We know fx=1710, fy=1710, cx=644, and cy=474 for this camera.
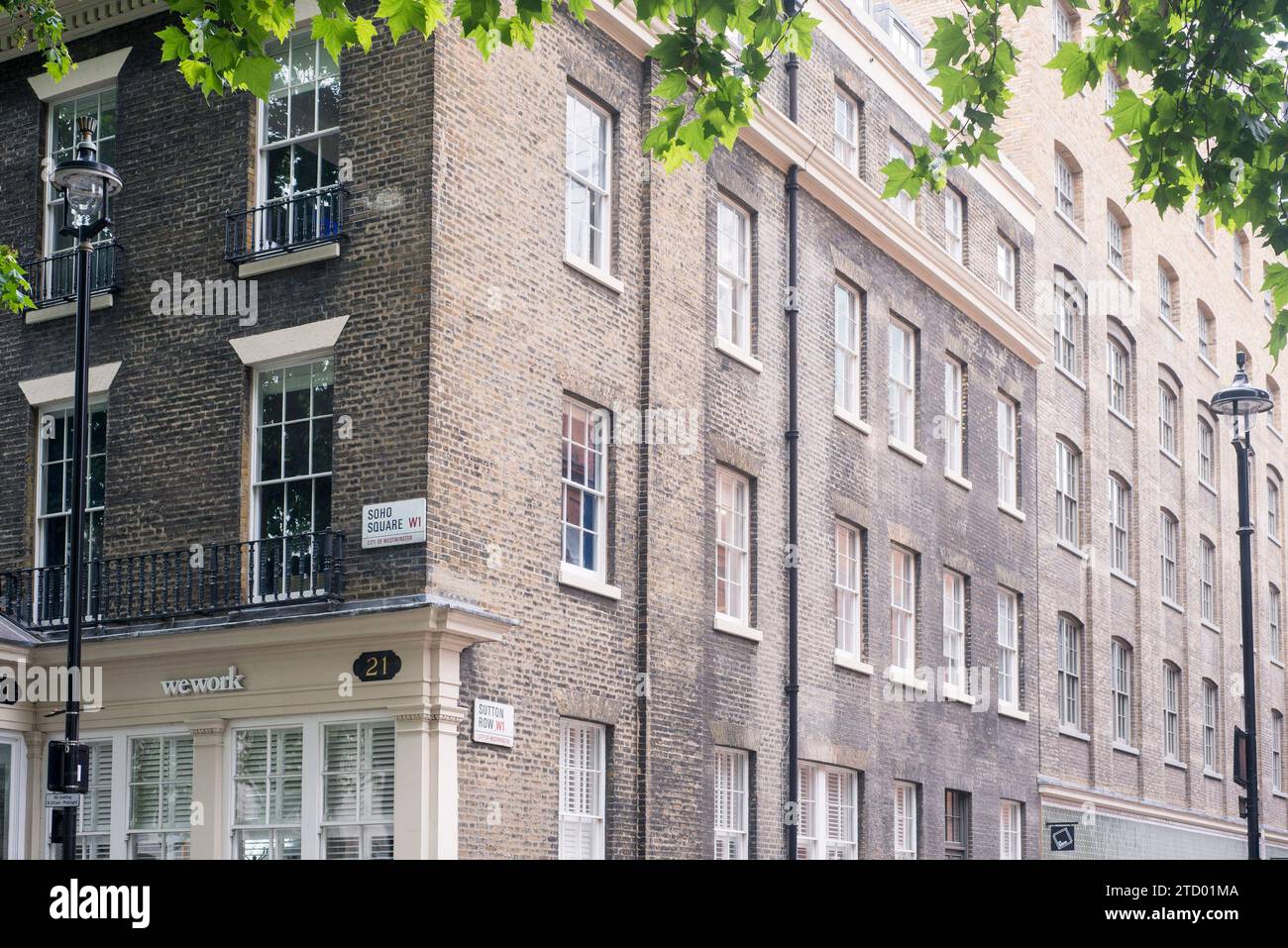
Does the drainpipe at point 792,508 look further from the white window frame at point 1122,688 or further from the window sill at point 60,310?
the white window frame at point 1122,688

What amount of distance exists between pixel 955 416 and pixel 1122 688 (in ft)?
33.3

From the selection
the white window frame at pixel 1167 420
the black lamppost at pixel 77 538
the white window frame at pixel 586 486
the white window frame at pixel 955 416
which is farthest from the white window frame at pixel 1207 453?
the black lamppost at pixel 77 538

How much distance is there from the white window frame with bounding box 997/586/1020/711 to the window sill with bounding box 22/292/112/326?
1692 centimetres

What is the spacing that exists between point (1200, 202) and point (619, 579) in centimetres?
934

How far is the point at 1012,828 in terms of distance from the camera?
30.0m

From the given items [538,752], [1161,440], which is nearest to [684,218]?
[538,752]

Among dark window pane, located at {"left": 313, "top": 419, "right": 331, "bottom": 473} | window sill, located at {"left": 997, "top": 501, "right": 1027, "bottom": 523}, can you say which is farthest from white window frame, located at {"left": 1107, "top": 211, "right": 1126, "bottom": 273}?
dark window pane, located at {"left": 313, "top": 419, "right": 331, "bottom": 473}

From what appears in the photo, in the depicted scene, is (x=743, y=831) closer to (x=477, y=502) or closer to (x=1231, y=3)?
(x=477, y=502)

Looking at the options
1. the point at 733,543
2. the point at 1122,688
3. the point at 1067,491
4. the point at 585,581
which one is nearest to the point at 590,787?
the point at 585,581

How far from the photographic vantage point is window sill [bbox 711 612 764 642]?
825 inches

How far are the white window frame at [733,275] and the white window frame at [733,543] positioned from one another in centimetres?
172

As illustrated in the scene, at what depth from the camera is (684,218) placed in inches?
832

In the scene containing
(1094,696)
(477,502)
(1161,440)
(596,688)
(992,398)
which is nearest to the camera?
(477,502)

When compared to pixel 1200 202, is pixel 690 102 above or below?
above
